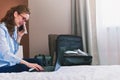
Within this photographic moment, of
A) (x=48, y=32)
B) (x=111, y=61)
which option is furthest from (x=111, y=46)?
(x=48, y=32)

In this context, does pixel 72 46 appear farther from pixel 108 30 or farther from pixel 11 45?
pixel 11 45

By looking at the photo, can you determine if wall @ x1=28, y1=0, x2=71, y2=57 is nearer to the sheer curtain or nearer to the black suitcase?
the black suitcase

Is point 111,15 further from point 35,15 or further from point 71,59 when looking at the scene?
point 35,15

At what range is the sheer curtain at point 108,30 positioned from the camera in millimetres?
3285

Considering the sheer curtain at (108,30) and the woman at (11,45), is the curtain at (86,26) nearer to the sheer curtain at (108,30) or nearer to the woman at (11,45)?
the sheer curtain at (108,30)

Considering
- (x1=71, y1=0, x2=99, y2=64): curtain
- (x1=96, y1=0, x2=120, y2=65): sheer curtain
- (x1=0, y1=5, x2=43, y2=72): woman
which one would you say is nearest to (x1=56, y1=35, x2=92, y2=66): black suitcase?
(x1=71, y1=0, x2=99, y2=64): curtain

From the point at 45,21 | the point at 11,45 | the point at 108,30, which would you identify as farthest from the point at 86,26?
the point at 11,45

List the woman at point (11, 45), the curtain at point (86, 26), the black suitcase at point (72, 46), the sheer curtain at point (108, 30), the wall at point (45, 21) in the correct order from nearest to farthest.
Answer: the woman at point (11, 45)
the black suitcase at point (72, 46)
the sheer curtain at point (108, 30)
the curtain at point (86, 26)
the wall at point (45, 21)

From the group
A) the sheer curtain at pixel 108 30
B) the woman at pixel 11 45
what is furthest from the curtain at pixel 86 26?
the woman at pixel 11 45

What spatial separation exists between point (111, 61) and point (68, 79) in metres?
2.03

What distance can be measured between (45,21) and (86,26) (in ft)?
2.21

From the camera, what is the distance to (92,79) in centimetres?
139

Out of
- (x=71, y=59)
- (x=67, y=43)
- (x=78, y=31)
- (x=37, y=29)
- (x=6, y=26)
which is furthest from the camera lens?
(x=37, y=29)

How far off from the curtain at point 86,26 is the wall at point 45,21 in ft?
0.45
